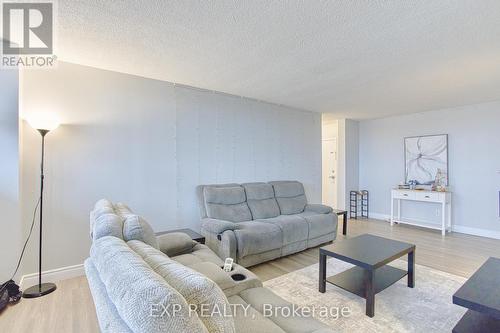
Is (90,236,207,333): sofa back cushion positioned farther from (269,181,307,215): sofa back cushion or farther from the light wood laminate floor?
(269,181,307,215): sofa back cushion

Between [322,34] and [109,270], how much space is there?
87.6 inches

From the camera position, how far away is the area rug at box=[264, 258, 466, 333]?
2.01 meters

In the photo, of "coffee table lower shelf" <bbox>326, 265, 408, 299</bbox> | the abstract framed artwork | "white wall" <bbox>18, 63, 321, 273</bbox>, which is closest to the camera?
"coffee table lower shelf" <bbox>326, 265, 408, 299</bbox>

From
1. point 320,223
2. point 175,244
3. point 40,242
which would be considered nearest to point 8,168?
point 40,242

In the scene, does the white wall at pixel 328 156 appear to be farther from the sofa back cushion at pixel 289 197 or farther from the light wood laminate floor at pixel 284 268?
the sofa back cushion at pixel 289 197

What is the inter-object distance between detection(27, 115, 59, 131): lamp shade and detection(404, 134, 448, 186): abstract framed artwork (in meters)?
6.03

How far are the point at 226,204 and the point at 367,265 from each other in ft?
6.63

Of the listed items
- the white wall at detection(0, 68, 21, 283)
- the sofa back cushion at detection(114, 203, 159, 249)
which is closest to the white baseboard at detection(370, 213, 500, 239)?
the sofa back cushion at detection(114, 203, 159, 249)

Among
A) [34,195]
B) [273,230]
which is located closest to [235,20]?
[273,230]

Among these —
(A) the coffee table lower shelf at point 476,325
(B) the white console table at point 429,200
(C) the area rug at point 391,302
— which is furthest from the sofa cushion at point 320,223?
(B) the white console table at point 429,200

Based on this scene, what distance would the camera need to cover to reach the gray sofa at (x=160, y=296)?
2.40ft

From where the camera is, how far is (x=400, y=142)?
567cm

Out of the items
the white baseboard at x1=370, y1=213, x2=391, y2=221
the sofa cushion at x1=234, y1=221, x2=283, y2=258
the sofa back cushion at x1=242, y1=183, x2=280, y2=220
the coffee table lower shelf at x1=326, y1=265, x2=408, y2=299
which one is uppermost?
the sofa back cushion at x1=242, y1=183, x2=280, y2=220

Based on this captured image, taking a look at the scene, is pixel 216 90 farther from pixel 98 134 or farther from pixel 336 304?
pixel 336 304
